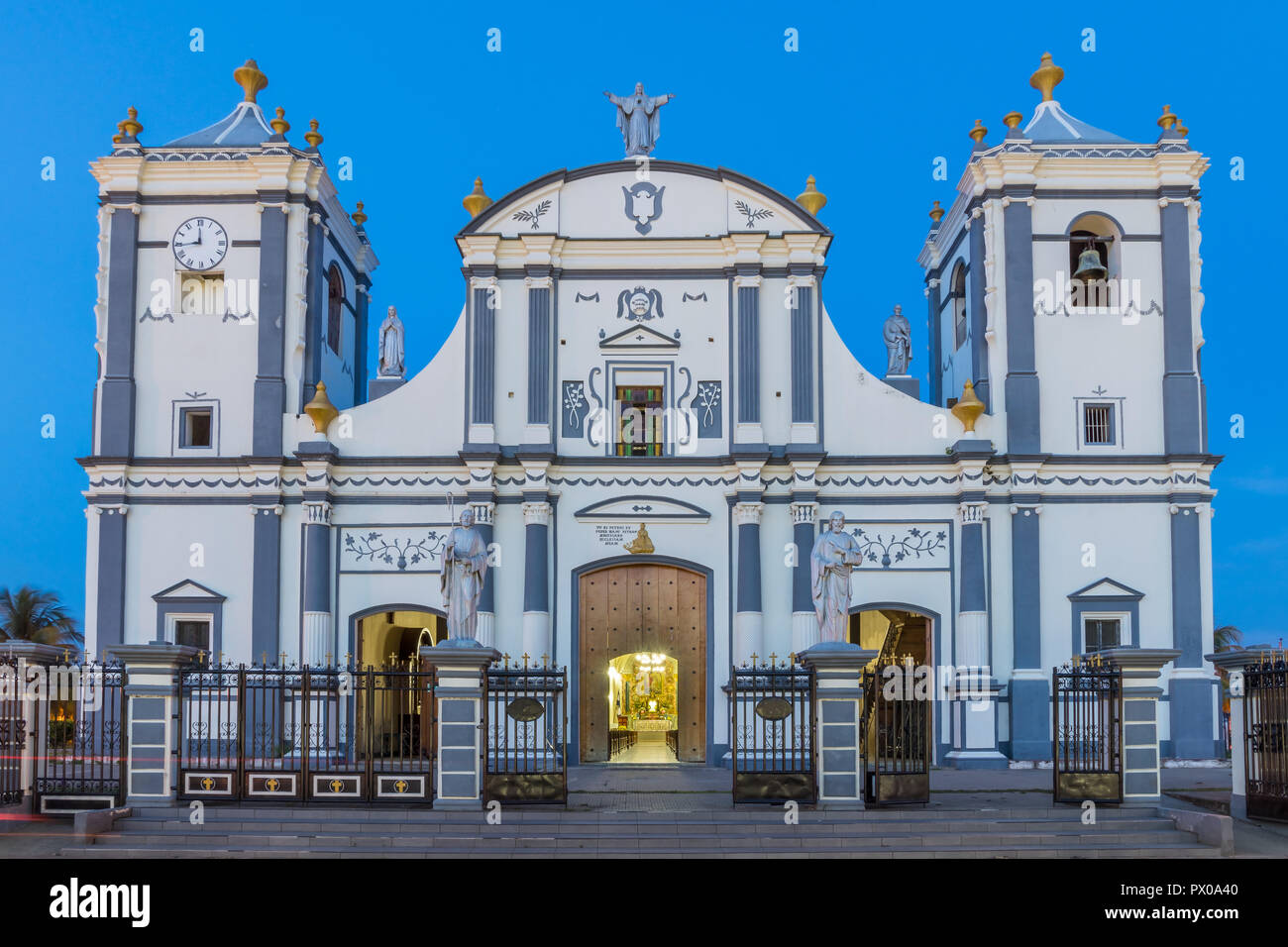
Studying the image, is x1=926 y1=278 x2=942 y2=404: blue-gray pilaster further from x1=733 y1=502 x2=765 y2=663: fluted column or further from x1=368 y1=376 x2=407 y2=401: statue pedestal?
x1=368 y1=376 x2=407 y2=401: statue pedestal

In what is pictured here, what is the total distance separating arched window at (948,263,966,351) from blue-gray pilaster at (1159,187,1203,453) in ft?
16.4

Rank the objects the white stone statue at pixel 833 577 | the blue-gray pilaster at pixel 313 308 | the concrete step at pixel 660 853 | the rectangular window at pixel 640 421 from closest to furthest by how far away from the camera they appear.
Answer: the concrete step at pixel 660 853
the white stone statue at pixel 833 577
the rectangular window at pixel 640 421
the blue-gray pilaster at pixel 313 308

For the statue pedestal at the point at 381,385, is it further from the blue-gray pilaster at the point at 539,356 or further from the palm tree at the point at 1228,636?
the palm tree at the point at 1228,636

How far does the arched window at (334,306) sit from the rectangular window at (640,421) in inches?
308

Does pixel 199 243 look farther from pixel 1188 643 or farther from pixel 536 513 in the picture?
pixel 1188 643

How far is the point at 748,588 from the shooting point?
2633 cm

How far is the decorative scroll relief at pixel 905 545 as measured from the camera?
26.9 metres

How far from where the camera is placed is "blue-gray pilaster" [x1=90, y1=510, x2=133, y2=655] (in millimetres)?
26703

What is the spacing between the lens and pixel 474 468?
87.5ft

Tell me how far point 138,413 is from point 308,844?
14348mm

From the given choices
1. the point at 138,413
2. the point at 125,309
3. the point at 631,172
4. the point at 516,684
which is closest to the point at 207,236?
the point at 125,309

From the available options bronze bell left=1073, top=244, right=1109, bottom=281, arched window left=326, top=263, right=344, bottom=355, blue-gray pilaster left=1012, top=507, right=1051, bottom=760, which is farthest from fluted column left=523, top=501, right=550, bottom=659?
bronze bell left=1073, top=244, right=1109, bottom=281

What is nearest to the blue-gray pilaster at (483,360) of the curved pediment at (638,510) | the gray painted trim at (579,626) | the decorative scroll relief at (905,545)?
the curved pediment at (638,510)

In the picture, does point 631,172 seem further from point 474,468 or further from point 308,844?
point 308,844
